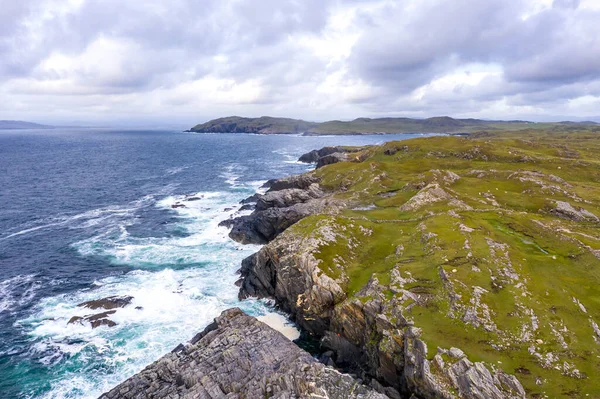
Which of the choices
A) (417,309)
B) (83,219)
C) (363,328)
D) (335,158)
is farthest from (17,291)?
(335,158)

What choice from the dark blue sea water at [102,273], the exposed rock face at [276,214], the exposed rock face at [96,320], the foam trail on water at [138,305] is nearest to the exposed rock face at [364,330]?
the foam trail on water at [138,305]

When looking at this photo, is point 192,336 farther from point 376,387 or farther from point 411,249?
point 411,249

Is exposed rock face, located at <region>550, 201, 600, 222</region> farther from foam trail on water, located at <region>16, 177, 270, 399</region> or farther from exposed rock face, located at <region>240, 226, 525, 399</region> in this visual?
foam trail on water, located at <region>16, 177, 270, 399</region>

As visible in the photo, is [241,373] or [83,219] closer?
[241,373]

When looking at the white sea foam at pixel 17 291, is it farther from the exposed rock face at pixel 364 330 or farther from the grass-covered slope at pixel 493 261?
the grass-covered slope at pixel 493 261

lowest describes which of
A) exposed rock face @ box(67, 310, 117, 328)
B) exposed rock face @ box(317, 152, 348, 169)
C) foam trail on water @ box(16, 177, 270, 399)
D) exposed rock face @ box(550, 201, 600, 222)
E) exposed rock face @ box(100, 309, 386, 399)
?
foam trail on water @ box(16, 177, 270, 399)

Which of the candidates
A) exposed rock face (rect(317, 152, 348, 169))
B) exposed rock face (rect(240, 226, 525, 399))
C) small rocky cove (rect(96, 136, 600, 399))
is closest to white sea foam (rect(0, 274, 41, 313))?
small rocky cove (rect(96, 136, 600, 399))

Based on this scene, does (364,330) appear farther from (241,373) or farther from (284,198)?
(284,198)

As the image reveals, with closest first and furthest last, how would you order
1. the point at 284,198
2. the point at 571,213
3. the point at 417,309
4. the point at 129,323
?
the point at 417,309
the point at 129,323
the point at 571,213
the point at 284,198
